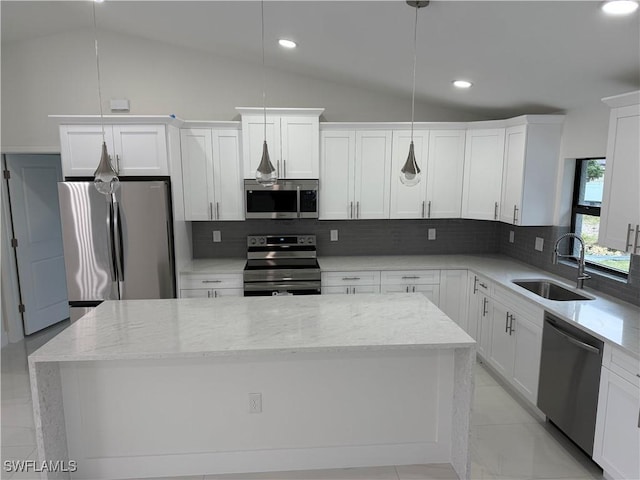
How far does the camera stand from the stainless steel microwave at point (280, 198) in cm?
423

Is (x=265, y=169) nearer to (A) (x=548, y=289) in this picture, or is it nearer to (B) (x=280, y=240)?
(B) (x=280, y=240)

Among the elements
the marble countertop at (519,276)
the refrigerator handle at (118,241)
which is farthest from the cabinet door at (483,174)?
the refrigerator handle at (118,241)

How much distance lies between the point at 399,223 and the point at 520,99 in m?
1.77

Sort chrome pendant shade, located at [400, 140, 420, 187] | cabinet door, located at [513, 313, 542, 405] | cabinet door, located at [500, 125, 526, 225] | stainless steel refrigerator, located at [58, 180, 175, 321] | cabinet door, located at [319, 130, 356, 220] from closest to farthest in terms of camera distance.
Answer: chrome pendant shade, located at [400, 140, 420, 187] → cabinet door, located at [513, 313, 542, 405] → stainless steel refrigerator, located at [58, 180, 175, 321] → cabinet door, located at [500, 125, 526, 225] → cabinet door, located at [319, 130, 356, 220]

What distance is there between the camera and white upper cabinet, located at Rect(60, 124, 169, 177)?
12.4ft

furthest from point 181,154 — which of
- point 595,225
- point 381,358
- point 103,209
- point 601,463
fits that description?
point 601,463

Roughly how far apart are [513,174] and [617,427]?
7.70ft

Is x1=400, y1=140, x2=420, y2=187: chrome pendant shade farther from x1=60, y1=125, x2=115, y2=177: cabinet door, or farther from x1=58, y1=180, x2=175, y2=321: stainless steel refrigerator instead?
x1=60, y1=125, x2=115, y2=177: cabinet door

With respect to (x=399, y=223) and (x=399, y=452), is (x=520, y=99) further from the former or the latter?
(x=399, y=452)

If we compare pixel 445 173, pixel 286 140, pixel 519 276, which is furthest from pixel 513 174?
pixel 286 140

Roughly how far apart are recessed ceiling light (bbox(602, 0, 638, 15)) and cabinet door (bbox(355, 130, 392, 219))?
95.4 inches

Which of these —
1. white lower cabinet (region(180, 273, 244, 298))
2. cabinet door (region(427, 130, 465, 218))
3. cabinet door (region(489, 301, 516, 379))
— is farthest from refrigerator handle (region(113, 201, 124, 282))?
cabinet door (region(489, 301, 516, 379))

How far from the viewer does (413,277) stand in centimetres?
428

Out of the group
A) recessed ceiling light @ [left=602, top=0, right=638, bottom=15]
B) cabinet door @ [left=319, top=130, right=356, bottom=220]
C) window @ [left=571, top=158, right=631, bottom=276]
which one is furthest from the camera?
cabinet door @ [left=319, top=130, right=356, bottom=220]
